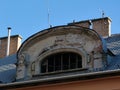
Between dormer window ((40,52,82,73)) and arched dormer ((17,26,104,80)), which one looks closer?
arched dormer ((17,26,104,80))

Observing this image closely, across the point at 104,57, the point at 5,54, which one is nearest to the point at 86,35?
the point at 104,57

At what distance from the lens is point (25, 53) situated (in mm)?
18453

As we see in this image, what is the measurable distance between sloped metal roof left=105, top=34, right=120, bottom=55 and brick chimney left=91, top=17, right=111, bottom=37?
1.37 m

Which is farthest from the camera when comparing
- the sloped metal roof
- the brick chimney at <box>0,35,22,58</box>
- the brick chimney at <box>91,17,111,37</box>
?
the brick chimney at <box>0,35,22,58</box>

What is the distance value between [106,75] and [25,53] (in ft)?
11.9

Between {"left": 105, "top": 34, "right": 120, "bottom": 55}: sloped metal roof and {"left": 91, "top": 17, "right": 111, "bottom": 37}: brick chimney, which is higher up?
{"left": 91, "top": 17, "right": 111, "bottom": 37}: brick chimney

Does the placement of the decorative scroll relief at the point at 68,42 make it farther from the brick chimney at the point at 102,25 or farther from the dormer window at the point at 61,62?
the brick chimney at the point at 102,25

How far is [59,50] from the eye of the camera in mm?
18047

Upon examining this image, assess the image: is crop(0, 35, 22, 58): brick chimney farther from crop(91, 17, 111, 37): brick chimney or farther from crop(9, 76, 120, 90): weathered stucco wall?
crop(9, 76, 120, 90): weathered stucco wall

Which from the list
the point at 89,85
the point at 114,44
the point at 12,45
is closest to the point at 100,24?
the point at 114,44

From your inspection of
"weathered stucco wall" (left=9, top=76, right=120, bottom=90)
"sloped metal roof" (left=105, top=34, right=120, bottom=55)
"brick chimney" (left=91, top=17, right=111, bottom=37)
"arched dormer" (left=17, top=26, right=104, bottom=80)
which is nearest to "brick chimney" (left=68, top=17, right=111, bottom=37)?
"brick chimney" (left=91, top=17, right=111, bottom=37)

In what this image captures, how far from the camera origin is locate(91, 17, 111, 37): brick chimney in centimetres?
2256

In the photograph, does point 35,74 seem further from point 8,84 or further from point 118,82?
point 118,82

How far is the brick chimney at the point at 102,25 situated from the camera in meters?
22.6
